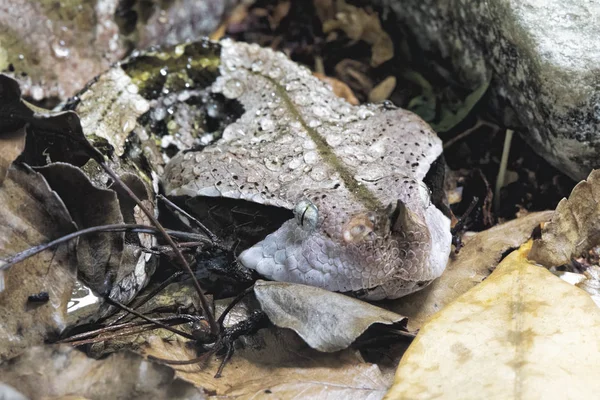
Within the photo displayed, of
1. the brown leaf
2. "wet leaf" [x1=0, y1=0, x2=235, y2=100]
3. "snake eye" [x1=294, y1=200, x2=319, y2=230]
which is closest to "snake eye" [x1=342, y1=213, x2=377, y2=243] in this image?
"snake eye" [x1=294, y1=200, x2=319, y2=230]

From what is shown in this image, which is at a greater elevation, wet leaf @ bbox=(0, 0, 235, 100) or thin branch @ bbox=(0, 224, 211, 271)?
wet leaf @ bbox=(0, 0, 235, 100)

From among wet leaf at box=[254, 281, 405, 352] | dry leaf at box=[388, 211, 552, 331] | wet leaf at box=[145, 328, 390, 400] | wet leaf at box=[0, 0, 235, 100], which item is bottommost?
dry leaf at box=[388, 211, 552, 331]

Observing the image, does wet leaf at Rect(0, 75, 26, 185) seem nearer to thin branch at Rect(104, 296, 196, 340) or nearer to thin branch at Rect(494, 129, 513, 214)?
thin branch at Rect(104, 296, 196, 340)

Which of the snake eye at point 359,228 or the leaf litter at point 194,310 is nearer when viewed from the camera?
the leaf litter at point 194,310

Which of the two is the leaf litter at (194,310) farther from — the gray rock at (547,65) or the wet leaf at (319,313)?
the gray rock at (547,65)

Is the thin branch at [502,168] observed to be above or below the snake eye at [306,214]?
below

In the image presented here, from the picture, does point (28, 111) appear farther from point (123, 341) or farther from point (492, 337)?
point (492, 337)

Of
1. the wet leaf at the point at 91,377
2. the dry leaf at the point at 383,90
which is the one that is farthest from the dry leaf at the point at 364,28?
the wet leaf at the point at 91,377

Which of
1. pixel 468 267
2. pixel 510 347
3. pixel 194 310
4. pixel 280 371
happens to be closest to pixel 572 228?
pixel 468 267
